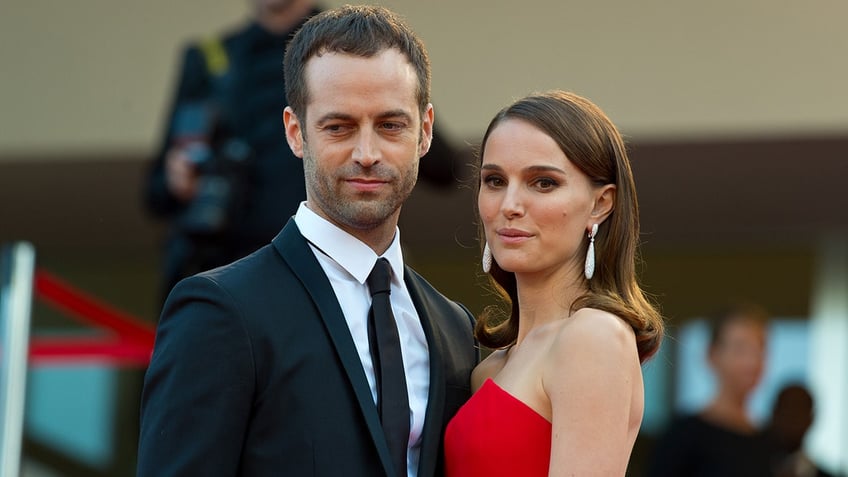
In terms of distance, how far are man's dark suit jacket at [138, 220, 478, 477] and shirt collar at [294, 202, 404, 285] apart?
8cm

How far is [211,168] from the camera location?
429cm

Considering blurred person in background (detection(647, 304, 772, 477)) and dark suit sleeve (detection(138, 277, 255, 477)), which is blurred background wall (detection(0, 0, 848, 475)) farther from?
dark suit sleeve (detection(138, 277, 255, 477))

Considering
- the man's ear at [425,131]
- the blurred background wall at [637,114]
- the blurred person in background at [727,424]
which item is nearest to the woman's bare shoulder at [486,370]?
the man's ear at [425,131]

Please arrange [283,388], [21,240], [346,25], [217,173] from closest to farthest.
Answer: [283,388], [346,25], [217,173], [21,240]

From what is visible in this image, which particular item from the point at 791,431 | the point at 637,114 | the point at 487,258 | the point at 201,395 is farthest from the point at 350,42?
the point at 791,431

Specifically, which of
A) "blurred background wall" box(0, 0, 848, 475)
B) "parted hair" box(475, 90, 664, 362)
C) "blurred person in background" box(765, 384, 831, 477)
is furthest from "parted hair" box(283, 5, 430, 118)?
"blurred person in background" box(765, 384, 831, 477)

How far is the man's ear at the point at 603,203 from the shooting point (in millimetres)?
3166

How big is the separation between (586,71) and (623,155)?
3.06 meters

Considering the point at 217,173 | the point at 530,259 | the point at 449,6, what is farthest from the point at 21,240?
the point at 530,259

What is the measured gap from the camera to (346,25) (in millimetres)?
2996

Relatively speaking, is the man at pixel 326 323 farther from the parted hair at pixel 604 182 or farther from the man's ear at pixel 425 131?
the parted hair at pixel 604 182

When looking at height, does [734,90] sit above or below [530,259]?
above

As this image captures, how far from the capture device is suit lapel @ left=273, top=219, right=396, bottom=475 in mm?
2812

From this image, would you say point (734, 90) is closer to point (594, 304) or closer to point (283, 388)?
point (594, 304)
